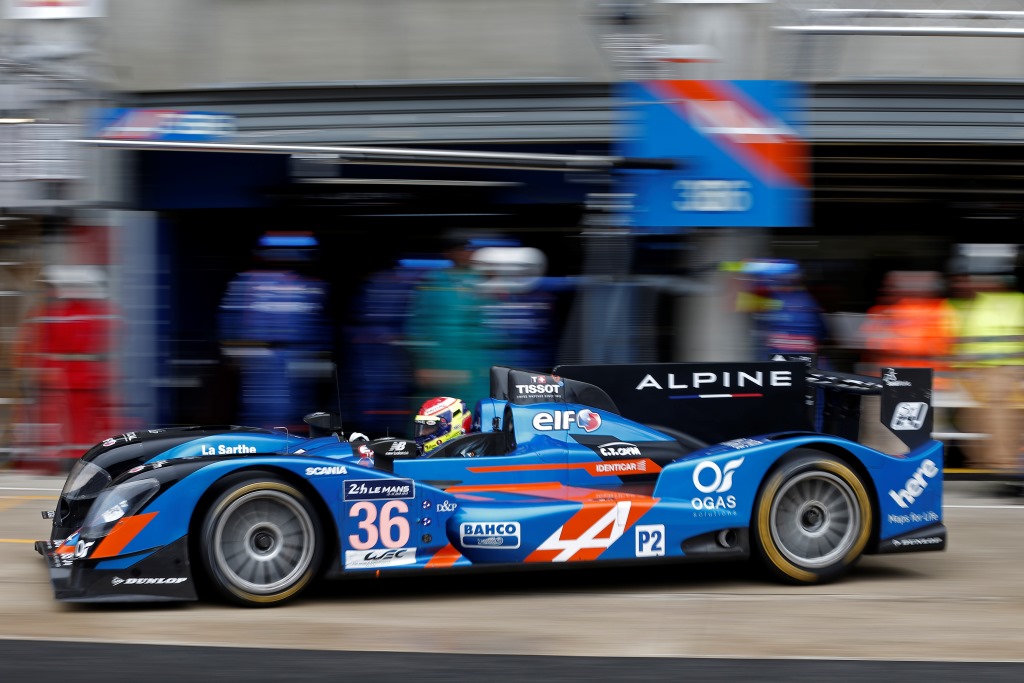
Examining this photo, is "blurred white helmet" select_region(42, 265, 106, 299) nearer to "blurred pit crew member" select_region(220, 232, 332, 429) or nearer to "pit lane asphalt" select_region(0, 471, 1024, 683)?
"blurred pit crew member" select_region(220, 232, 332, 429)

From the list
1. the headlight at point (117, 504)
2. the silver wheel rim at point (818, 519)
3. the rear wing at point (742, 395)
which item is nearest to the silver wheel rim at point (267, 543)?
the headlight at point (117, 504)

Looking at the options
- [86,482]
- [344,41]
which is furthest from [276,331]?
[86,482]

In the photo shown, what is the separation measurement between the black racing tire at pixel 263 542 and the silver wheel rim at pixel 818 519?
209 centimetres

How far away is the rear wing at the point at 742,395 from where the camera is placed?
19.2 ft

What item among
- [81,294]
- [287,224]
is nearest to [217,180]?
[287,224]

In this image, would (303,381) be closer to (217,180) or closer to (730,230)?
(217,180)

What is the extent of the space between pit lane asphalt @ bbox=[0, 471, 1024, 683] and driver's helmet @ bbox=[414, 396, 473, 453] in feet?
2.17

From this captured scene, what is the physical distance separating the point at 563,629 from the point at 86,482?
2310mm

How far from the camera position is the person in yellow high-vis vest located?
8.17 m

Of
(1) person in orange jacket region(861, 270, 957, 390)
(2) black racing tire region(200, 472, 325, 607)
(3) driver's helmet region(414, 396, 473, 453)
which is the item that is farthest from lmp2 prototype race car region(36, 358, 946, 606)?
(1) person in orange jacket region(861, 270, 957, 390)

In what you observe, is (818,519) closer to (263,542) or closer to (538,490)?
(538,490)

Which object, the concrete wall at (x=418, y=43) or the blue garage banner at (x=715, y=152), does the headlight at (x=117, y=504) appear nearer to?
the blue garage banner at (x=715, y=152)

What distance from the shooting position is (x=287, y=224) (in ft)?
32.8

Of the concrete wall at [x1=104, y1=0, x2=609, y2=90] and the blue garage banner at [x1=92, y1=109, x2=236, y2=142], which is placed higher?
the concrete wall at [x1=104, y1=0, x2=609, y2=90]
